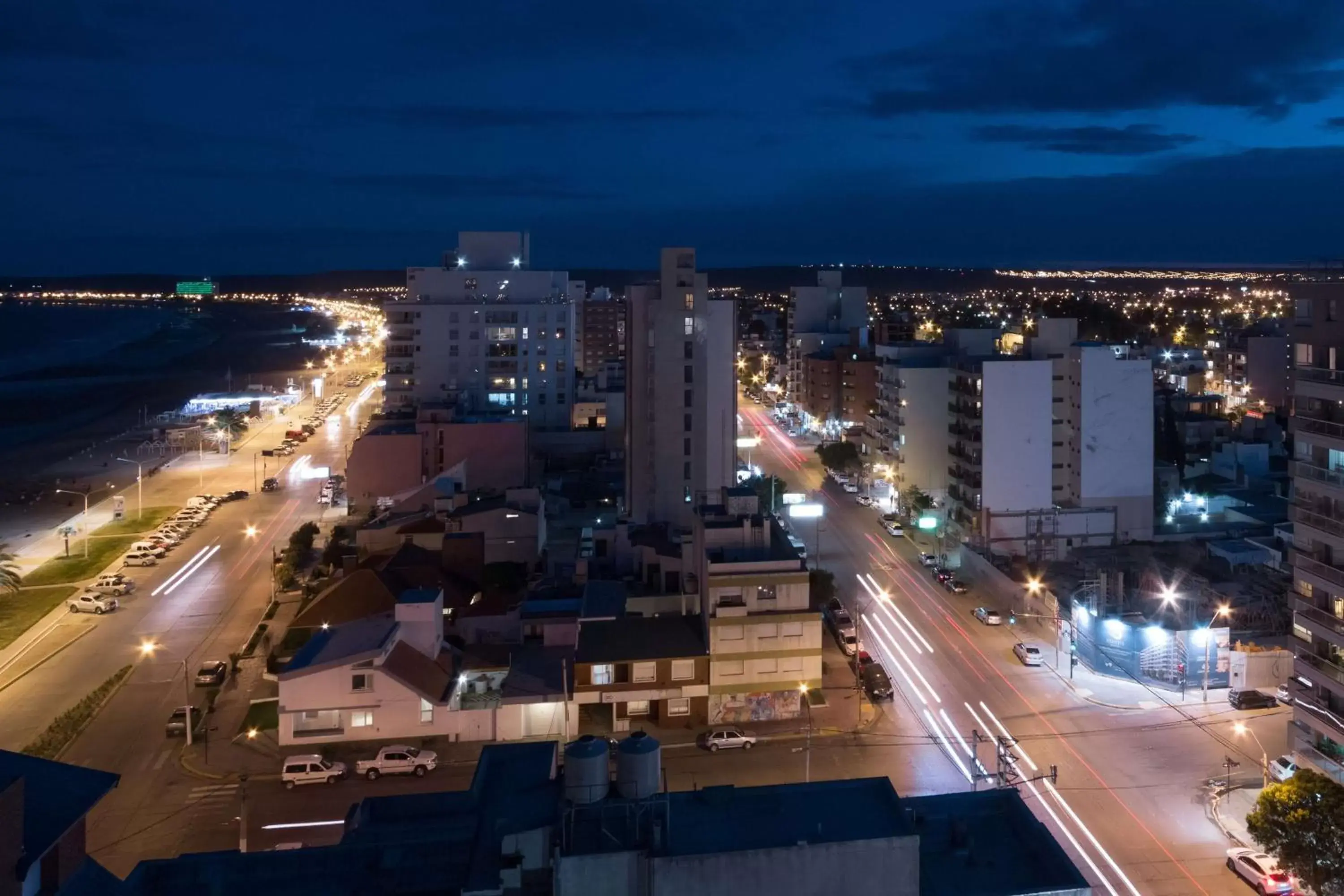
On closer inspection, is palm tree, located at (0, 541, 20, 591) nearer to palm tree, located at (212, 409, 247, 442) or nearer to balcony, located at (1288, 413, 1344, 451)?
palm tree, located at (212, 409, 247, 442)

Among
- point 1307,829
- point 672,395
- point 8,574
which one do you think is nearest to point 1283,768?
point 1307,829

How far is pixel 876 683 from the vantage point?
1504 centimetres

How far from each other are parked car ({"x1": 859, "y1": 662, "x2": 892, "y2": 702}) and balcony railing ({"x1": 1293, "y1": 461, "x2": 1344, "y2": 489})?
19.9 feet

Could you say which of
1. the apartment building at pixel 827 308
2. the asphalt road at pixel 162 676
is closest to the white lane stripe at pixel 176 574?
the asphalt road at pixel 162 676

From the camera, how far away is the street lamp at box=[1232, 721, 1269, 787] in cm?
1198

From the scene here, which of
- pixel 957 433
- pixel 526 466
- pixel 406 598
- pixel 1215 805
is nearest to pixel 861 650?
pixel 1215 805

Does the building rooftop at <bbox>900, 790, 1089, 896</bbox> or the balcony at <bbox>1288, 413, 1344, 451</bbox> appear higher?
the balcony at <bbox>1288, 413, 1344, 451</bbox>

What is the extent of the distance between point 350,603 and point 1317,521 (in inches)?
575

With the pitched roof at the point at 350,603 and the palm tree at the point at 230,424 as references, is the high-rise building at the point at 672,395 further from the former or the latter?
the palm tree at the point at 230,424

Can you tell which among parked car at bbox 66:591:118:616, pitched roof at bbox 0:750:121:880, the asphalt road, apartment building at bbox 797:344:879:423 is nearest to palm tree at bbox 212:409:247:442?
the asphalt road

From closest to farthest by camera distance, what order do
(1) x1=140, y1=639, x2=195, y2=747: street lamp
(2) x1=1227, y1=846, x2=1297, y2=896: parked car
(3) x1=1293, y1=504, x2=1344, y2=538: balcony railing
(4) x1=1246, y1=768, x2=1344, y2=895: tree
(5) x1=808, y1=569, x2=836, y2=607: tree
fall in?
(4) x1=1246, y1=768, x2=1344, y2=895: tree → (2) x1=1227, y1=846, x2=1297, y2=896: parked car → (3) x1=1293, y1=504, x2=1344, y2=538: balcony railing → (1) x1=140, y1=639, x2=195, y2=747: street lamp → (5) x1=808, y1=569, x2=836, y2=607: tree

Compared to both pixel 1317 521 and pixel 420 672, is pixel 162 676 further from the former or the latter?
pixel 1317 521

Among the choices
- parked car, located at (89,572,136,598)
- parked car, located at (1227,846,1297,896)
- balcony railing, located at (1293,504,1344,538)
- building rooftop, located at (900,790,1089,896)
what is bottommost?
parked car, located at (1227,846,1297,896)

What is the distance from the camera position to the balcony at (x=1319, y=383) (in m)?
11.4
